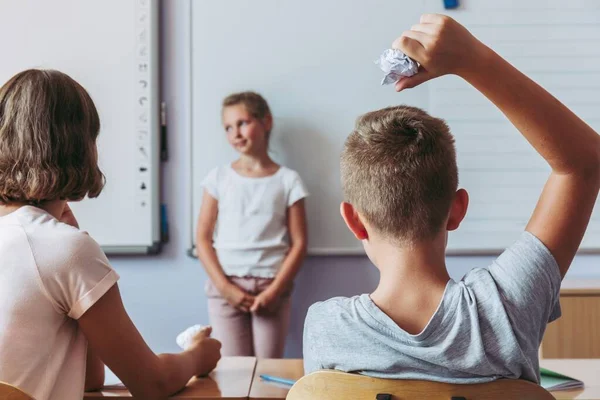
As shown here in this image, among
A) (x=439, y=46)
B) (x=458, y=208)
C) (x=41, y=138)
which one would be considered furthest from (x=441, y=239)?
(x=41, y=138)

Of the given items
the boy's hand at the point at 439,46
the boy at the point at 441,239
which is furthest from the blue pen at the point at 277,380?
the boy's hand at the point at 439,46

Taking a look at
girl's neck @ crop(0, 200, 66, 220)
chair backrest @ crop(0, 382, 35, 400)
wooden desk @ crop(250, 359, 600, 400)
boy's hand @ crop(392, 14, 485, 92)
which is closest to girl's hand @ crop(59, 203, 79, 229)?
girl's neck @ crop(0, 200, 66, 220)

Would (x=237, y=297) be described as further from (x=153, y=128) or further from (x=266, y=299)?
(x=153, y=128)

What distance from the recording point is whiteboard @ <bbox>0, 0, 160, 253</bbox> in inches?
128

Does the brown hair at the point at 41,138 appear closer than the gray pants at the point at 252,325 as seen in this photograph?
Yes

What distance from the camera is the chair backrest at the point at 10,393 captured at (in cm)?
96

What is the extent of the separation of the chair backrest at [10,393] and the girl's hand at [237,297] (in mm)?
2053

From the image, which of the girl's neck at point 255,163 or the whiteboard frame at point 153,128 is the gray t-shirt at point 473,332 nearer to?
the girl's neck at point 255,163

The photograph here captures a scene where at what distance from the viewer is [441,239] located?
1066mm

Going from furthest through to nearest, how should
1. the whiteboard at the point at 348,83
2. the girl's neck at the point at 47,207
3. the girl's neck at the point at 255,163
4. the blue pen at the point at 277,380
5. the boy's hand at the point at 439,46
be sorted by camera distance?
the whiteboard at the point at 348,83
the girl's neck at the point at 255,163
the blue pen at the point at 277,380
the girl's neck at the point at 47,207
the boy's hand at the point at 439,46

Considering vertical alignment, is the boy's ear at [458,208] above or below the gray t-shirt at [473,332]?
above

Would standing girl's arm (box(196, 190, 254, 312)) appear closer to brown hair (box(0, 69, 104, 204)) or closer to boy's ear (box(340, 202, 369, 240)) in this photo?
brown hair (box(0, 69, 104, 204))

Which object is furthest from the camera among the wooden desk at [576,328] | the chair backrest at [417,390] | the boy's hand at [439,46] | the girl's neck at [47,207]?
the wooden desk at [576,328]

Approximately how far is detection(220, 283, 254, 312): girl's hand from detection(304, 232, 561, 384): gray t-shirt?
2038 millimetres
